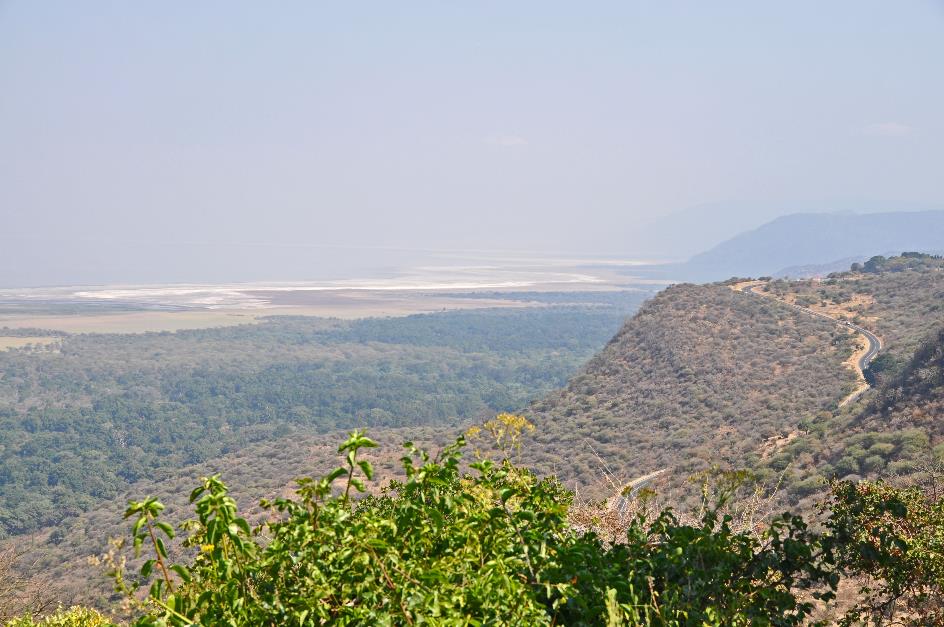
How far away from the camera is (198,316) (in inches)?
6427

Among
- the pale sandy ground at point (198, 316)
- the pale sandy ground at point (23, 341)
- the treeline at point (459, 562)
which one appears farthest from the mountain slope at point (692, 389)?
the pale sandy ground at point (198, 316)

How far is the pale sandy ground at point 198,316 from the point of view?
14525 cm

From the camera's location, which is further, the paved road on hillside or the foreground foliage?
the paved road on hillside

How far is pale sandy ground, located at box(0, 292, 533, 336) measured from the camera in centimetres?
14525

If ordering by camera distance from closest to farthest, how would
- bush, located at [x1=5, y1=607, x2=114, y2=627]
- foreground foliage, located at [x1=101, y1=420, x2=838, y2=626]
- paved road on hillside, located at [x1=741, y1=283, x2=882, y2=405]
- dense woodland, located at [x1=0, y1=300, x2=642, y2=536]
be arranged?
foreground foliage, located at [x1=101, y1=420, x2=838, y2=626]
bush, located at [x1=5, y1=607, x2=114, y2=627]
paved road on hillside, located at [x1=741, y1=283, x2=882, y2=405]
dense woodland, located at [x1=0, y1=300, x2=642, y2=536]

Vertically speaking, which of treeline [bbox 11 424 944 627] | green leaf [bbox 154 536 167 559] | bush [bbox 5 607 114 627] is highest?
green leaf [bbox 154 536 167 559]

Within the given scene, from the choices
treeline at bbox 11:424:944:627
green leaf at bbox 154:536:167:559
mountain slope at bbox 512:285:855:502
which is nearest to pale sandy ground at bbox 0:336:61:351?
mountain slope at bbox 512:285:855:502

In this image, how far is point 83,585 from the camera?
22969 mm

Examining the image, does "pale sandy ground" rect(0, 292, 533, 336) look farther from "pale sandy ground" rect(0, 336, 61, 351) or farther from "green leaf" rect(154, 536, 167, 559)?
"green leaf" rect(154, 536, 167, 559)

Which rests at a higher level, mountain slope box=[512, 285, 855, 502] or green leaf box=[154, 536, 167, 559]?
green leaf box=[154, 536, 167, 559]

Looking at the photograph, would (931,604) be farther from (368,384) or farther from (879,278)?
(368,384)

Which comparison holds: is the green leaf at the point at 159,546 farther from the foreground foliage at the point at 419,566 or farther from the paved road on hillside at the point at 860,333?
the paved road on hillside at the point at 860,333

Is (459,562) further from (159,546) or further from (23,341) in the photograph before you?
(23,341)

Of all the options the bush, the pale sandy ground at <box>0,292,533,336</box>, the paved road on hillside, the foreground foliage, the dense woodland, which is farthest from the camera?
the pale sandy ground at <box>0,292,533,336</box>
